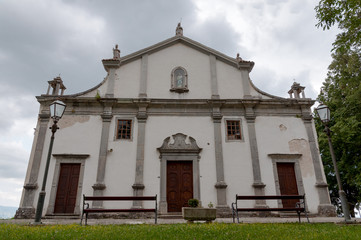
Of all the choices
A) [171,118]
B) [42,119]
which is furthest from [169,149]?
[42,119]

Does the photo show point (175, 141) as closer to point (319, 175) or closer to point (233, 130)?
point (233, 130)

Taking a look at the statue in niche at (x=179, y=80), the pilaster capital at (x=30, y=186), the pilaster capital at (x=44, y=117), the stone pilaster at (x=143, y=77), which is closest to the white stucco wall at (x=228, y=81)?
the statue in niche at (x=179, y=80)

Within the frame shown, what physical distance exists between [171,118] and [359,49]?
40.0 feet

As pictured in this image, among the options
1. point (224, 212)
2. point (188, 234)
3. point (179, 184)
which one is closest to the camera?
point (188, 234)

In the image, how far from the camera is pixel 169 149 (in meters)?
13.6

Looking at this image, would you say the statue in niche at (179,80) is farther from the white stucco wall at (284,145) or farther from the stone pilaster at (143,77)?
the white stucco wall at (284,145)

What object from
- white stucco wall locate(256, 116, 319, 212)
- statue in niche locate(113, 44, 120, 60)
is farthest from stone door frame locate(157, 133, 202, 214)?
statue in niche locate(113, 44, 120, 60)

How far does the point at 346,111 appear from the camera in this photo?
53.4ft

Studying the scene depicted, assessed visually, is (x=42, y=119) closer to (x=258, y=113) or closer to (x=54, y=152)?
(x=54, y=152)

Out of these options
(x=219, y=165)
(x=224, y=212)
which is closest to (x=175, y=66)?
(x=219, y=165)

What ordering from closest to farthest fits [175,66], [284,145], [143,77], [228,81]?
[284,145], [143,77], [228,81], [175,66]

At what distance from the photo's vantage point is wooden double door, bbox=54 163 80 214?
41.0ft

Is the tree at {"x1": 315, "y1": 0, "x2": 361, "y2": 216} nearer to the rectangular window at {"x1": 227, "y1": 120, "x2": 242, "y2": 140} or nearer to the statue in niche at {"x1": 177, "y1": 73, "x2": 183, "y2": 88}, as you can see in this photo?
the rectangular window at {"x1": 227, "y1": 120, "x2": 242, "y2": 140}

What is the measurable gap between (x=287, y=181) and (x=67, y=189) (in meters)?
11.8
